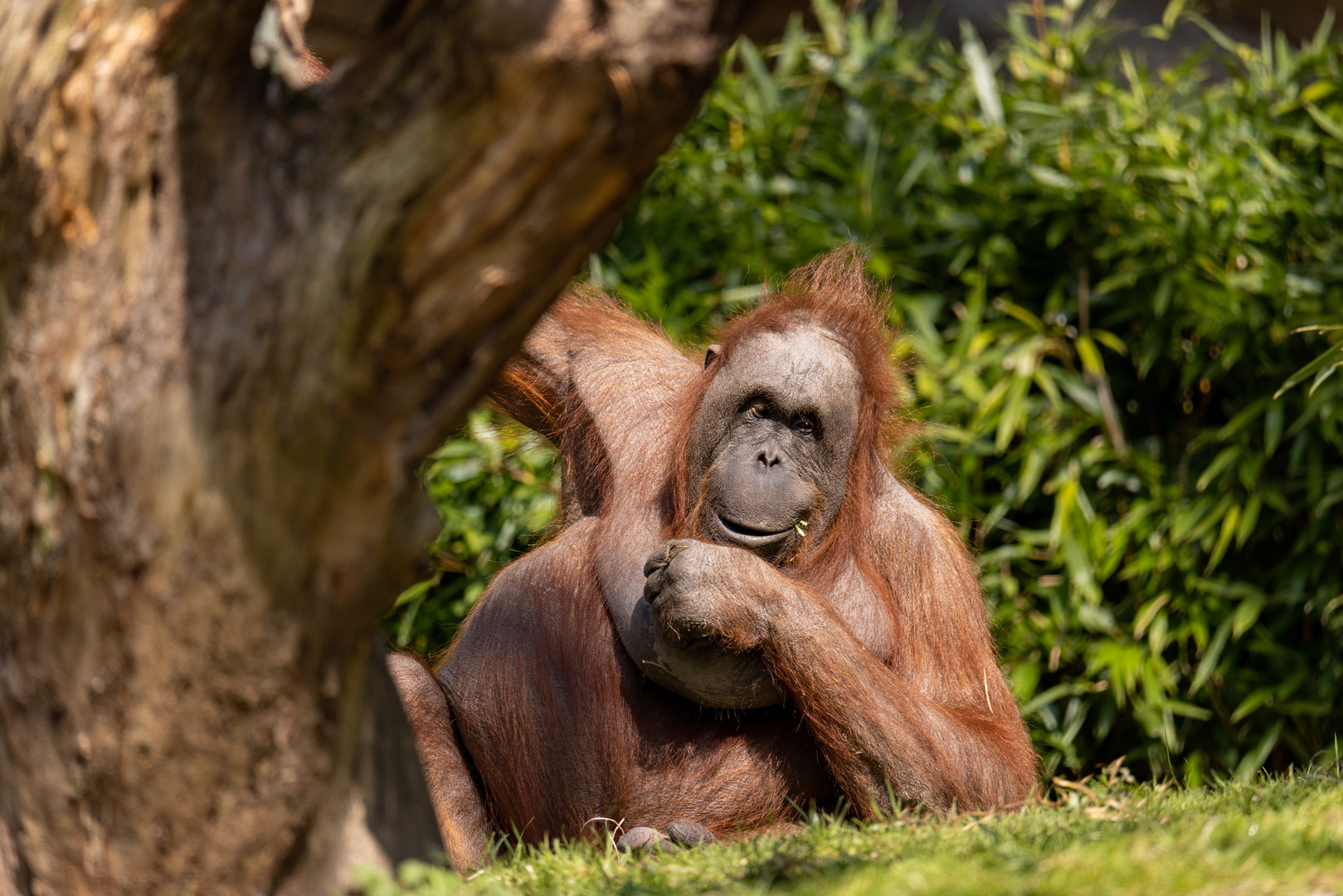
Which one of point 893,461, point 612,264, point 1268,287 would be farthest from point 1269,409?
point 612,264

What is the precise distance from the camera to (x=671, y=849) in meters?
2.85

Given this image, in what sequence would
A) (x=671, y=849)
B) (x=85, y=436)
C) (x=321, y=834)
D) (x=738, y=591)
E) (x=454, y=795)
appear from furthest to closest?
(x=454, y=795)
(x=738, y=591)
(x=671, y=849)
(x=321, y=834)
(x=85, y=436)

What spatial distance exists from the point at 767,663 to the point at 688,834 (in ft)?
1.42

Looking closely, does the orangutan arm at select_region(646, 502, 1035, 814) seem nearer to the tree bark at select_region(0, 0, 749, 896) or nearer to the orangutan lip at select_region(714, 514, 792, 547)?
the orangutan lip at select_region(714, 514, 792, 547)

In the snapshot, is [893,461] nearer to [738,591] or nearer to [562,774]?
[738,591]

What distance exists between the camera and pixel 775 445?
3275mm

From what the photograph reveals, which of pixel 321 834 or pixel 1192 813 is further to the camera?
pixel 1192 813

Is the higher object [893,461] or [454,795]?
[893,461]

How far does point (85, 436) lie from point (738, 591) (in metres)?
1.63

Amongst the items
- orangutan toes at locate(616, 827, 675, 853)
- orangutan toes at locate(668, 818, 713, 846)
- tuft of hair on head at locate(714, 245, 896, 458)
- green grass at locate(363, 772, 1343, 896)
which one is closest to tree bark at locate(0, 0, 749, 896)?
green grass at locate(363, 772, 1343, 896)

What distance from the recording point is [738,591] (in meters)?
3.04

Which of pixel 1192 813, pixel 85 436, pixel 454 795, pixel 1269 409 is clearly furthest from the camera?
pixel 1269 409

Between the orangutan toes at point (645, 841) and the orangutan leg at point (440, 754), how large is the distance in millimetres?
420

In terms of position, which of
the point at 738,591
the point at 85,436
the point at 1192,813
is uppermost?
the point at 85,436
